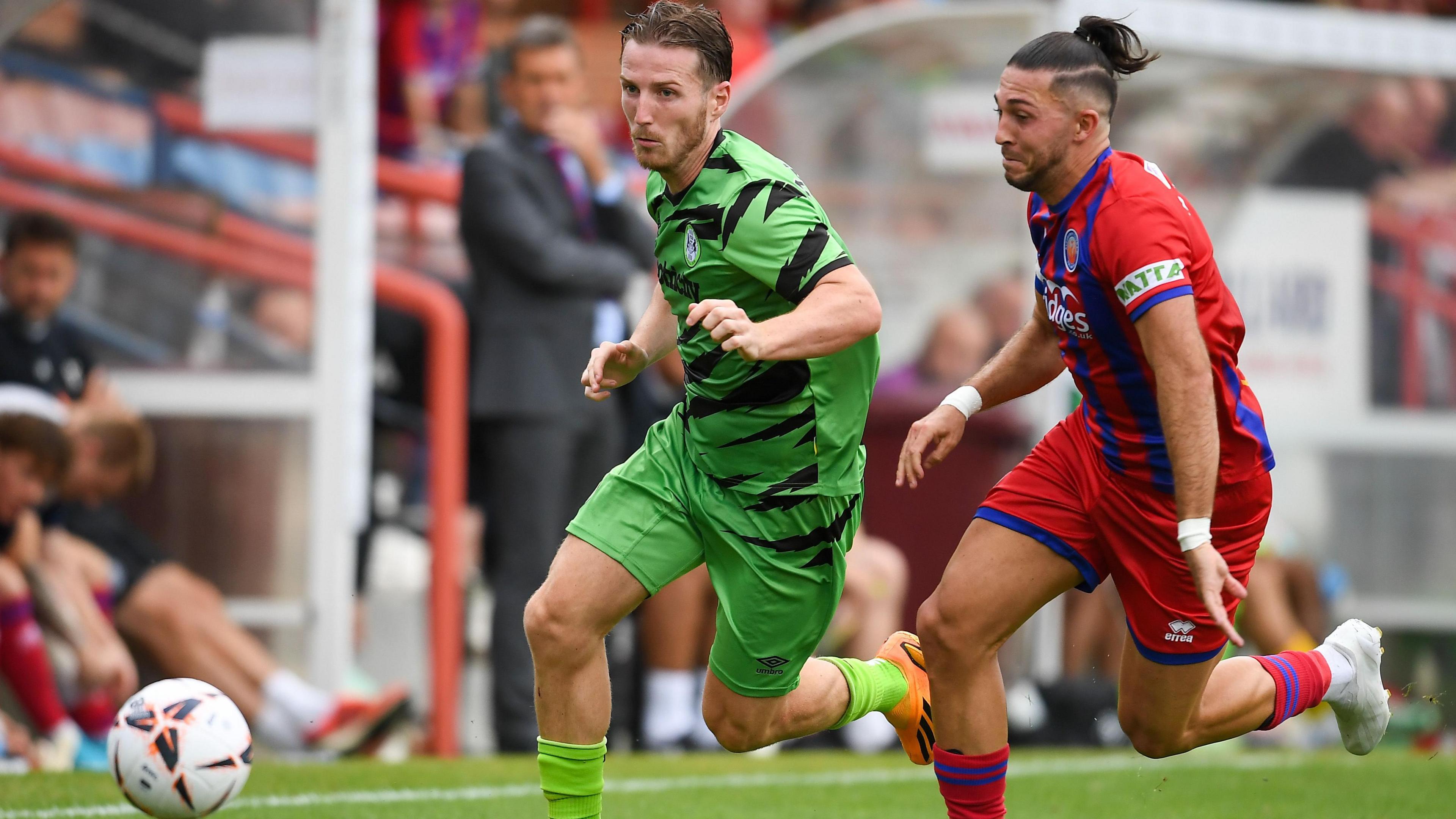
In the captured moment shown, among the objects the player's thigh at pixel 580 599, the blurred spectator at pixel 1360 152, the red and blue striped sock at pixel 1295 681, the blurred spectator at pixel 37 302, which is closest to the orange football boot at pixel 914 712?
the red and blue striped sock at pixel 1295 681

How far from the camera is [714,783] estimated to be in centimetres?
702

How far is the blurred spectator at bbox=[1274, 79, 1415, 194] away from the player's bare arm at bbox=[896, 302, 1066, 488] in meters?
5.82

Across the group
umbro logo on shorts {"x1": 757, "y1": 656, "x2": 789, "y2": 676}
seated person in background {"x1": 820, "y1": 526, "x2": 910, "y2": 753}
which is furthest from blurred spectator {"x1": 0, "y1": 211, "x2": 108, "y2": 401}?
umbro logo on shorts {"x1": 757, "y1": 656, "x2": 789, "y2": 676}

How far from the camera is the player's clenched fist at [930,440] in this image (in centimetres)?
495

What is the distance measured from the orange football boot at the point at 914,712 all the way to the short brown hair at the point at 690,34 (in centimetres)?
201

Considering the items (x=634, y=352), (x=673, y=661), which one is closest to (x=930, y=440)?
(x=634, y=352)

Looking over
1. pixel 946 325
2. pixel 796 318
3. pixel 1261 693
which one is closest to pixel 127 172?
pixel 946 325

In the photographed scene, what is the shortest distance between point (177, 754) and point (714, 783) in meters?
2.74

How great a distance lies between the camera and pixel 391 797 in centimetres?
621

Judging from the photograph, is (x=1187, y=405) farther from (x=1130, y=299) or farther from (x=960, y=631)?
(x=960, y=631)

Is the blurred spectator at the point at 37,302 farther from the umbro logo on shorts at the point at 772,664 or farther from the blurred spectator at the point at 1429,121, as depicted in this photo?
the blurred spectator at the point at 1429,121

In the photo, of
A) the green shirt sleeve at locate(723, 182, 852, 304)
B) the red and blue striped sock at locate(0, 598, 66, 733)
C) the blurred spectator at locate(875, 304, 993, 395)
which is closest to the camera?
the green shirt sleeve at locate(723, 182, 852, 304)

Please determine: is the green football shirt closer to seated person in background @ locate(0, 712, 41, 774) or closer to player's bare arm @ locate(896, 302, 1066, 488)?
player's bare arm @ locate(896, 302, 1066, 488)

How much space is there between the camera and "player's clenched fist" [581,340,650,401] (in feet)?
15.4
